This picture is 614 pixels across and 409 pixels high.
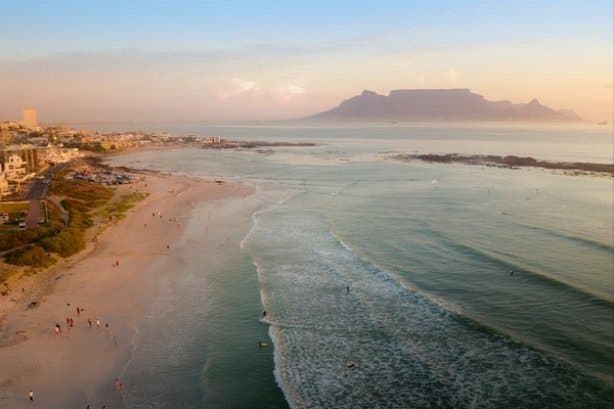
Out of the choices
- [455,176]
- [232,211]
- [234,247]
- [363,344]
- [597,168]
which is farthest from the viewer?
[597,168]

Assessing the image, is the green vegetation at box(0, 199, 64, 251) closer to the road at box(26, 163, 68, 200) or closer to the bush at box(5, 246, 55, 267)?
the bush at box(5, 246, 55, 267)

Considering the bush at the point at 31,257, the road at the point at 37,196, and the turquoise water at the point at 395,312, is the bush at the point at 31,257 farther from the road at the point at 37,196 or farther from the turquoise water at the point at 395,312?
the turquoise water at the point at 395,312

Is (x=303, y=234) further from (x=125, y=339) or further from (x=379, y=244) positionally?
(x=125, y=339)

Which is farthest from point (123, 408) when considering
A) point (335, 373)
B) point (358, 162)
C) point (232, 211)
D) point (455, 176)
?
point (358, 162)

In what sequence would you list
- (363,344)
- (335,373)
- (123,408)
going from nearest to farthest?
1. (123,408)
2. (335,373)
3. (363,344)

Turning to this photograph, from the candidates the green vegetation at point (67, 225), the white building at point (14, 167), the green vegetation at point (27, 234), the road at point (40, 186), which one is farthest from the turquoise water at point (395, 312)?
the white building at point (14, 167)

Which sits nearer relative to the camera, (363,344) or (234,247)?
(363,344)
